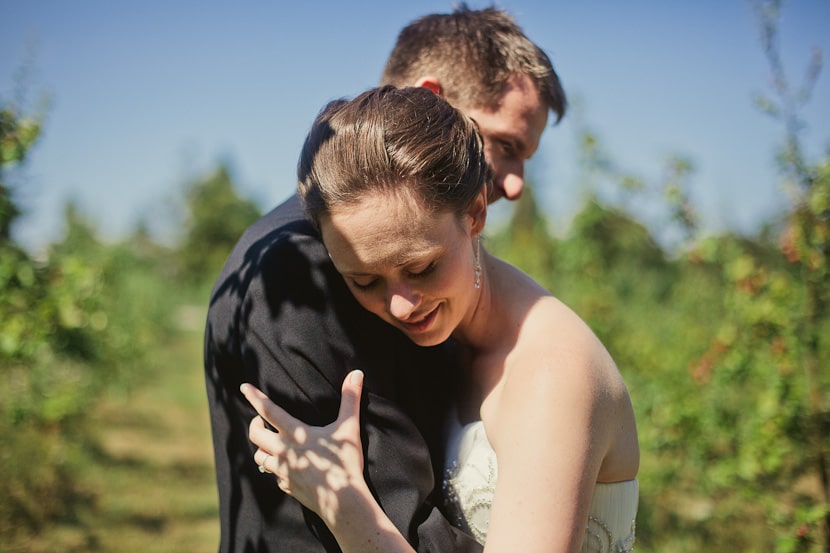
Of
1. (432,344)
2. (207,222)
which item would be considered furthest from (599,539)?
(207,222)

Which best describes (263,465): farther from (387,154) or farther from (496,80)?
(496,80)

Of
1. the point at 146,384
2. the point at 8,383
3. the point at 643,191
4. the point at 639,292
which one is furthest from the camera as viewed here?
the point at 146,384

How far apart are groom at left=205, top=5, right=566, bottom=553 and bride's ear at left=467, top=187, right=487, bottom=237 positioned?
1.29 ft

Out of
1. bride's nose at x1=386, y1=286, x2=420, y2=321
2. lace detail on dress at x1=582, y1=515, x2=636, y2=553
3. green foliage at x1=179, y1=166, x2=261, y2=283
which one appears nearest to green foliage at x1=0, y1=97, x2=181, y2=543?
bride's nose at x1=386, y1=286, x2=420, y2=321

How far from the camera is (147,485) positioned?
31.3ft

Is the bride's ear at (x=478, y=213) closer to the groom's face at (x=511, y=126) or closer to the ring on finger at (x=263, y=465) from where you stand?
the groom's face at (x=511, y=126)

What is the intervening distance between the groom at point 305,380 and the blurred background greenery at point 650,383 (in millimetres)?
2545

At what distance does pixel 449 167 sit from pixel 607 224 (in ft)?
16.7

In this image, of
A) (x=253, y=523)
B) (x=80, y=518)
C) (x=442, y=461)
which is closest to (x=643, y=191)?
(x=442, y=461)

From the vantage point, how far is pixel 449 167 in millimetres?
2104

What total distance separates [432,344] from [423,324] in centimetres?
9

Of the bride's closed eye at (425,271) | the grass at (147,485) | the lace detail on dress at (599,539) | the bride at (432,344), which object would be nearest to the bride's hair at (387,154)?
the bride at (432,344)

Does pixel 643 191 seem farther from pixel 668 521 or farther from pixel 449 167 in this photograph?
pixel 449 167

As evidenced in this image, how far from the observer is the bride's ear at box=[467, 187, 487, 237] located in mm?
2262
